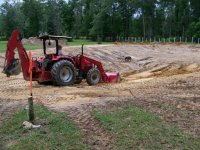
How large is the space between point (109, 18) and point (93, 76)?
3262 inches

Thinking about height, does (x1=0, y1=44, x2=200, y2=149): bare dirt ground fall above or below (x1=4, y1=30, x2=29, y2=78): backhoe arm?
below

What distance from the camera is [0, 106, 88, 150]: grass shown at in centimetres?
873

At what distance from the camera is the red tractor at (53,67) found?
16.5 m

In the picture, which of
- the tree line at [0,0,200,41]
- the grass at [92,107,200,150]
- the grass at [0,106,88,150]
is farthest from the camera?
the tree line at [0,0,200,41]

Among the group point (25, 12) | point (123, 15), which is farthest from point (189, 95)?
point (25, 12)

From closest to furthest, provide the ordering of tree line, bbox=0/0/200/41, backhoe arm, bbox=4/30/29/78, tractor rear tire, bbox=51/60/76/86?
backhoe arm, bbox=4/30/29/78 → tractor rear tire, bbox=51/60/76/86 → tree line, bbox=0/0/200/41

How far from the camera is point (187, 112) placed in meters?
11.3

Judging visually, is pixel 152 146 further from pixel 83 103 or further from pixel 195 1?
pixel 195 1

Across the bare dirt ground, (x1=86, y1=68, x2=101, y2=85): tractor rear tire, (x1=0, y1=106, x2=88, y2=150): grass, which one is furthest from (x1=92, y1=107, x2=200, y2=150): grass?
(x1=86, y1=68, x2=101, y2=85): tractor rear tire

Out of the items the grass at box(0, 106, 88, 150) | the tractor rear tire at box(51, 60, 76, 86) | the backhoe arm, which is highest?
the backhoe arm

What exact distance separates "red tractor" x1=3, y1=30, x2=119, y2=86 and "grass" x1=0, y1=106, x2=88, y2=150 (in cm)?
592

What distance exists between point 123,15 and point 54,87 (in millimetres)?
89131

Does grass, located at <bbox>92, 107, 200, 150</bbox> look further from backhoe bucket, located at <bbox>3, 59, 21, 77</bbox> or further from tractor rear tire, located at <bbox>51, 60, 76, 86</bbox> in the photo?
tractor rear tire, located at <bbox>51, 60, 76, 86</bbox>

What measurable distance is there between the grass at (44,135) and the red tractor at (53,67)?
5919 mm
